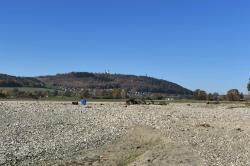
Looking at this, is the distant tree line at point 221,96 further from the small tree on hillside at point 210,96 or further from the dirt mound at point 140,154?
the dirt mound at point 140,154

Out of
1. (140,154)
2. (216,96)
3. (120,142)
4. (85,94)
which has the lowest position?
(140,154)

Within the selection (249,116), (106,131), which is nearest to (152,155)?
(106,131)

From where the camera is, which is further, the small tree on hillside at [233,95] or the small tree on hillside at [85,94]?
the small tree on hillside at [85,94]

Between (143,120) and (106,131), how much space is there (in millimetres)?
7904

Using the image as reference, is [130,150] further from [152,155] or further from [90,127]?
[90,127]

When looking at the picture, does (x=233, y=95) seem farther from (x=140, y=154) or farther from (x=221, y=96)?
(x=140, y=154)

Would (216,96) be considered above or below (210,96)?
above

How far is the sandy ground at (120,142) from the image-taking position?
24297mm

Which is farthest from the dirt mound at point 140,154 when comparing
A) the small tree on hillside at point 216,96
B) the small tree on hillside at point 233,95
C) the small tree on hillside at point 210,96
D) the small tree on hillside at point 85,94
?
the small tree on hillside at point 216,96

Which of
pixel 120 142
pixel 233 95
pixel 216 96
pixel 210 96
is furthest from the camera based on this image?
pixel 216 96

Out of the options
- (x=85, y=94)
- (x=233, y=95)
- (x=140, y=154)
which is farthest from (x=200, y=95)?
(x=140, y=154)

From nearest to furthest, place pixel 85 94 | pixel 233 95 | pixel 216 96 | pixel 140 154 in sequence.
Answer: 1. pixel 140 154
2. pixel 233 95
3. pixel 85 94
4. pixel 216 96

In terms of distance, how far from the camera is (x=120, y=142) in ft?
98.8

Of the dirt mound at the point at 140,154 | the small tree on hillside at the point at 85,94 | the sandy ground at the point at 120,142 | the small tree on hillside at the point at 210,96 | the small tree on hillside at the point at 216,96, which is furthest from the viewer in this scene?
the small tree on hillside at the point at 85,94
